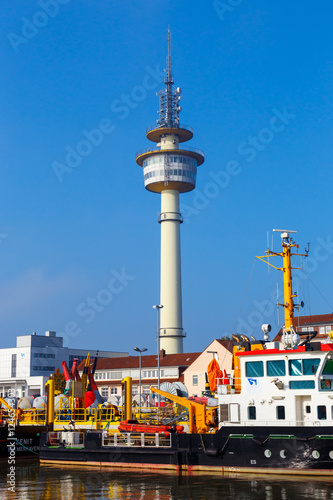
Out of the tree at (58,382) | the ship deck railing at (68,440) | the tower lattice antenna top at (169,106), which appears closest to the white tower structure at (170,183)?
the tower lattice antenna top at (169,106)

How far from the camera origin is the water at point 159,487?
26114 mm

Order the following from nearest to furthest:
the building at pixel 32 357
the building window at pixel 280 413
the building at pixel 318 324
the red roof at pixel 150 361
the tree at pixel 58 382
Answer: the building window at pixel 280 413, the tree at pixel 58 382, the building at pixel 318 324, the red roof at pixel 150 361, the building at pixel 32 357

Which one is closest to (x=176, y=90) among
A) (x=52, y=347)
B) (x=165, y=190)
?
(x=165, y=190)

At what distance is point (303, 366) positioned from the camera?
101 ft

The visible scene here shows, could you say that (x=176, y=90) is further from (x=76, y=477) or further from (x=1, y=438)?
(x=76, y=477)

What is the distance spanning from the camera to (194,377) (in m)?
82.8

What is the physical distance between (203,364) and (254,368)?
51.0 meters

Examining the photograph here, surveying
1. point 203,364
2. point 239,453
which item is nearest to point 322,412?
point 239,453

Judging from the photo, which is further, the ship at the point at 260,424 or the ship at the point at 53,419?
the ship at the point at 53,419

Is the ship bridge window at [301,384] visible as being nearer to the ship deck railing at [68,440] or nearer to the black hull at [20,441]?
the ship deck railing at [68,440]

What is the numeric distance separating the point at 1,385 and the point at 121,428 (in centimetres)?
8498

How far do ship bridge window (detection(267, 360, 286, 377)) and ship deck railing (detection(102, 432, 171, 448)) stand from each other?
6.54 meters

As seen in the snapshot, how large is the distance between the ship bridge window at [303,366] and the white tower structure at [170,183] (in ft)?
249

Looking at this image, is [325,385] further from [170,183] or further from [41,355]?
[41,355]
